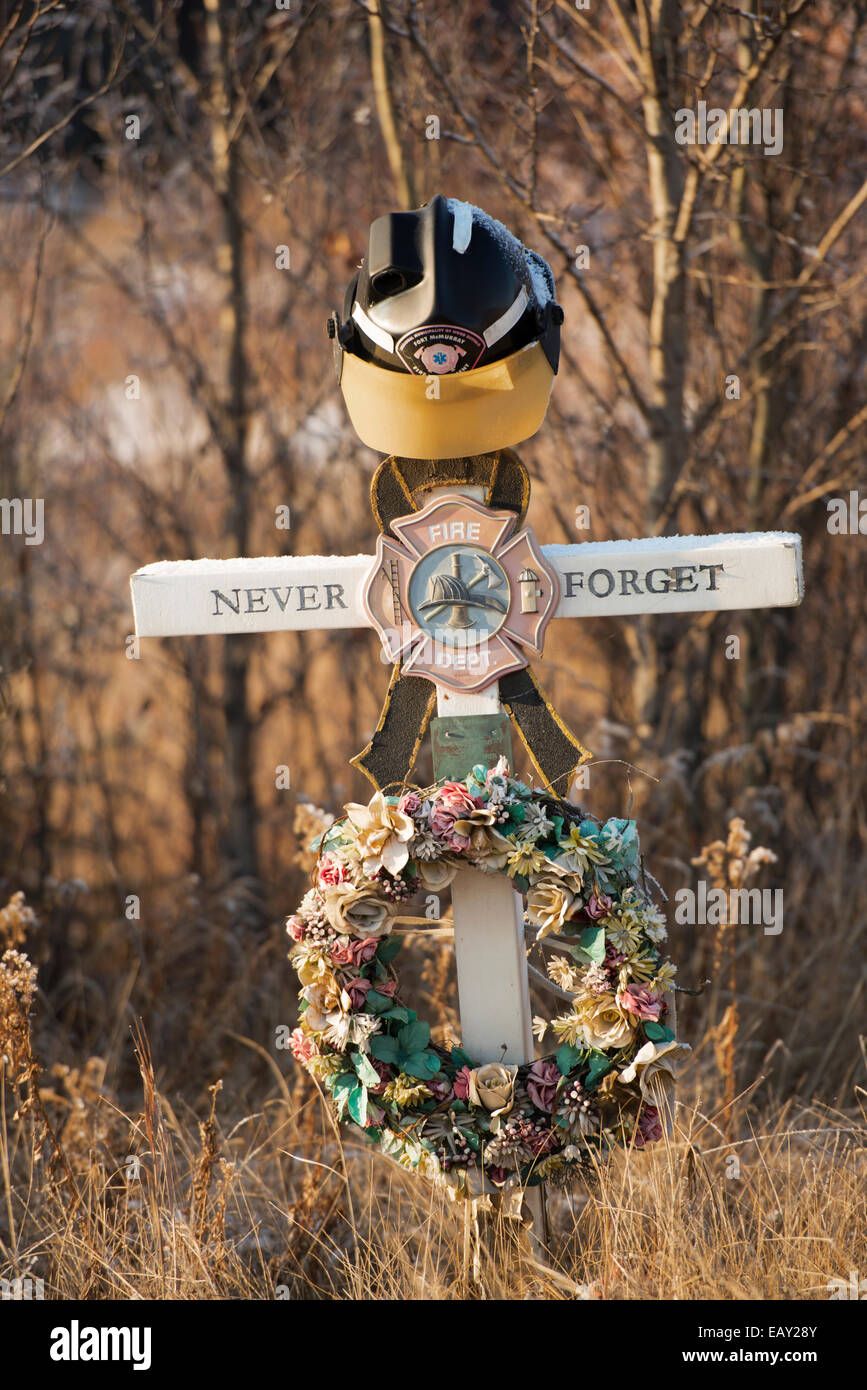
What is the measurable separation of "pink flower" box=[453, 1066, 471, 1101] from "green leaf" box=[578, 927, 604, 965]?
0.89 feet

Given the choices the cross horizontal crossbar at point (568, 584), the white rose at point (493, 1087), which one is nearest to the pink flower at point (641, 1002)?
the white rose at point (493, 1087)

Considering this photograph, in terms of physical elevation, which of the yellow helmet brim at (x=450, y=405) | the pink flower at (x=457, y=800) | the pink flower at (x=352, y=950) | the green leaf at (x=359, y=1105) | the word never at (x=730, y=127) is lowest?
the green leaf at (x=359, y=1105)

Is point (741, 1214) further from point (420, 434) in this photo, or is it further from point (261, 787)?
point (261, 787)

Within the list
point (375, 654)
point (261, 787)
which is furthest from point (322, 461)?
point (261, 787)

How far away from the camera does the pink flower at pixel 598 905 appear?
1883 millimetres

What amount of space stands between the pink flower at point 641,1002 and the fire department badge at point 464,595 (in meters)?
0.54

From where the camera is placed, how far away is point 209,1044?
3338 millimetres

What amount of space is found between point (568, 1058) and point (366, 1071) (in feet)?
1.06

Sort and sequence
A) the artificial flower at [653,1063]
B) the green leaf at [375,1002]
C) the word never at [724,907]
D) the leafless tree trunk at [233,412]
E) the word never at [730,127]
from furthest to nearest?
the leafless tree trunk at [233,412] → the word never at [724,907] → the word never at [730,127] → the green leaf at [375,1002] → the artificial flower at [653,1063]

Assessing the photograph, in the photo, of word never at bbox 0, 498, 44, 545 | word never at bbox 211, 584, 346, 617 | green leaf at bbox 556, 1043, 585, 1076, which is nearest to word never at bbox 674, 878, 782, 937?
green leaf at bbox 556, 1043, 585, 1076

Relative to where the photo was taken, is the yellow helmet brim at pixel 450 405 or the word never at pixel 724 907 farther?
the word never at pixel 724 907

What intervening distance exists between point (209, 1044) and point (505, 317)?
225 cm
